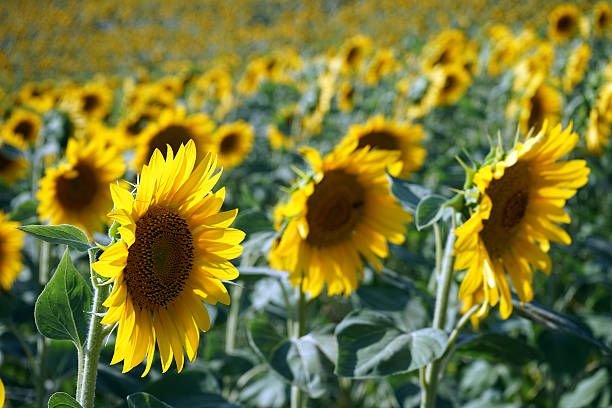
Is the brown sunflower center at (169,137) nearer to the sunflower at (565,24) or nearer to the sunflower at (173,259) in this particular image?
the sunflower at (173,259)

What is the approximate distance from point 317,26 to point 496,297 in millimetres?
12550

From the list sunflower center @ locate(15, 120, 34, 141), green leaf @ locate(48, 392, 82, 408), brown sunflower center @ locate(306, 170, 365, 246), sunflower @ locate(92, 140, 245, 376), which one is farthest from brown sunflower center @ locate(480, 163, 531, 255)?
sunflower center @ locate(15, 120, 34, 141)

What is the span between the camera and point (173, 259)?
39.2 inches

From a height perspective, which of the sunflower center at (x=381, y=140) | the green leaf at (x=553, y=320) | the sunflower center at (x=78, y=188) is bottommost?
the green leaf at (x=553, y=320)

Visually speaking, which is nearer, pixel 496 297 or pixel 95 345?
pixel 95 345

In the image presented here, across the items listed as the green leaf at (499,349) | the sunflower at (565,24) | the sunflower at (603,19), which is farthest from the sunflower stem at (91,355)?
the sunflower at (565,24)

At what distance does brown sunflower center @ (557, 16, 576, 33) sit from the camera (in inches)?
191

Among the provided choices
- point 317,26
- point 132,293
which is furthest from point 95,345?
point 317,26

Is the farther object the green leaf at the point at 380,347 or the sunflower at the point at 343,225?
the sunflower at the point at 343,225

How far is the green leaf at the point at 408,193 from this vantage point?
1.28 m

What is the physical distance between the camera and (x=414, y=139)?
2.58 m

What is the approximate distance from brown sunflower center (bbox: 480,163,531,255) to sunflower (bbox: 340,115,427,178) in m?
1.13

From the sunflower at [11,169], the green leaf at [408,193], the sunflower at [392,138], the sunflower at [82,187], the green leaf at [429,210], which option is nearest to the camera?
the green leaf at [429,210]

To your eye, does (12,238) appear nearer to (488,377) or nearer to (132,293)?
(132,293)
